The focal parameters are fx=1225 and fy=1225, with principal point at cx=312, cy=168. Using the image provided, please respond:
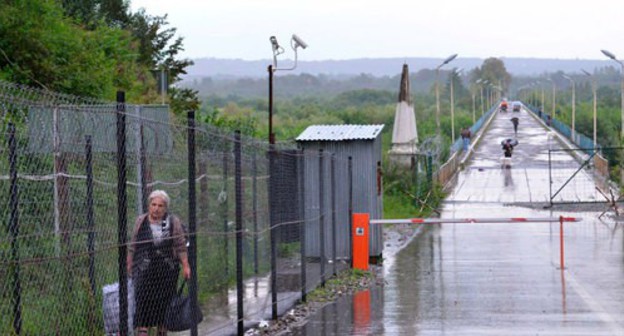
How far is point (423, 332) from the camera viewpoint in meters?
13.1

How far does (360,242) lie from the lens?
1991cm

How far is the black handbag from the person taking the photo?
9969mm

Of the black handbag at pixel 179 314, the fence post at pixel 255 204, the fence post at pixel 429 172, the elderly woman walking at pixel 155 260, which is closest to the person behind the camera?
the elderly woman walking at pixel 155 260

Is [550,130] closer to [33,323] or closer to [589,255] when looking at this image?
[589,255]

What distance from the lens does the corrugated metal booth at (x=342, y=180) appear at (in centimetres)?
1945

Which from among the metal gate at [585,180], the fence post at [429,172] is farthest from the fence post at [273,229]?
the fence post at [429,172]

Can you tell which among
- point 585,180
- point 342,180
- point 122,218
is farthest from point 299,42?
point 585,180

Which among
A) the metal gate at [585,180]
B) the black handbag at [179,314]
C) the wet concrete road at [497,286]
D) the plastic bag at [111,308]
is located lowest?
the metal gate at [585,180]

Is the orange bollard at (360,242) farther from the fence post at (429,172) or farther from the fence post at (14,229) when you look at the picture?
the fence post at (429,172)

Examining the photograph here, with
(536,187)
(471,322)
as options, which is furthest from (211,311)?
(536,187)

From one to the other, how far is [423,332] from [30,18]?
328 inches

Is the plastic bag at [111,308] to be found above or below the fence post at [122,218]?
below

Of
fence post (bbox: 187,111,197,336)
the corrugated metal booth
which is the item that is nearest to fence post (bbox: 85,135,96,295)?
fence post (bbox: 187,111,197,336)

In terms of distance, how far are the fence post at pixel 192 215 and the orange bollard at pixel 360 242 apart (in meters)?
9.51
